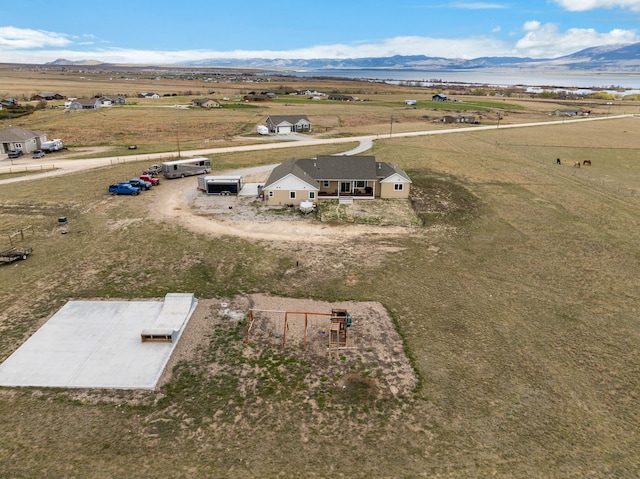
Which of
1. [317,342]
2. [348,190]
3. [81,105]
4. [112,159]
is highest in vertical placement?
[81,105]

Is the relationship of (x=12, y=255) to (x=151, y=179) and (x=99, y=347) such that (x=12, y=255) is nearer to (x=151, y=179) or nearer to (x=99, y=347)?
(x=99, y=347)

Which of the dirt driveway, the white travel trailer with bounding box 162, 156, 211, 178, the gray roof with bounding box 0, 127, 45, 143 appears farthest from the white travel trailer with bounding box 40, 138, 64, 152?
the dirt driveway

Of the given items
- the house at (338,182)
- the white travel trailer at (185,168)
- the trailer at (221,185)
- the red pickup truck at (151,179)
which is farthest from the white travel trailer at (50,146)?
the house at (338,182)

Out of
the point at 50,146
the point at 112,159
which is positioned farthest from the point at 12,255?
the point at 50,146

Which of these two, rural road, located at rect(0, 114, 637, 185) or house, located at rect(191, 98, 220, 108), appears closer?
rural road, located at rect(0, 114, 637, 185)

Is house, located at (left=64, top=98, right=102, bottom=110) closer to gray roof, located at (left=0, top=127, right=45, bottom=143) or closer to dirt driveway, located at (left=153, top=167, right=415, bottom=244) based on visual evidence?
gray roof, located at (left=0, top=127, right=45, bottom=143)

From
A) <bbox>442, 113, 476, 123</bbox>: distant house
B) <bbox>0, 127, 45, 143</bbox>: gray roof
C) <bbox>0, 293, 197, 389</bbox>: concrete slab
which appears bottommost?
<bbox>0, 293, 197, 389</bbox>: concrete slab
